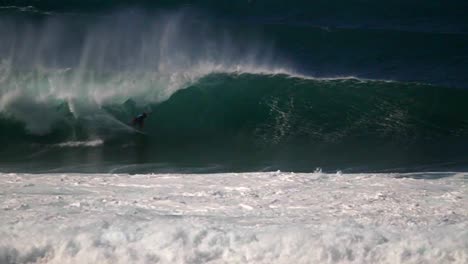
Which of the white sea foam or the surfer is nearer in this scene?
the white sea foam

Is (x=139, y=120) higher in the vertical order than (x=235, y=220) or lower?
higher

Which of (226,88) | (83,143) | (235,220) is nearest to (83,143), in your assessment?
(83,143)

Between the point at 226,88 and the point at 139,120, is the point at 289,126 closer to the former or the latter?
the point at 226,88

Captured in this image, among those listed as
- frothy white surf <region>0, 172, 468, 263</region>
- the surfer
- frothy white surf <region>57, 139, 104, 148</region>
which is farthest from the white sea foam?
frothy white surf <region>0, 172, 468, 263</region>

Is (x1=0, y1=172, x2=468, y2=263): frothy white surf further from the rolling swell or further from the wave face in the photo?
the rolling swell

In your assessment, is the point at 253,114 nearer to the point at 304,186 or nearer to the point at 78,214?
the point at 304,186

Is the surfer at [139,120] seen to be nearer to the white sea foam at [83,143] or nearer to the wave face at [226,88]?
the wave face at [226,88]

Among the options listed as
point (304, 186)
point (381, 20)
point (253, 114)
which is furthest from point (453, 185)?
point (381, 20)
